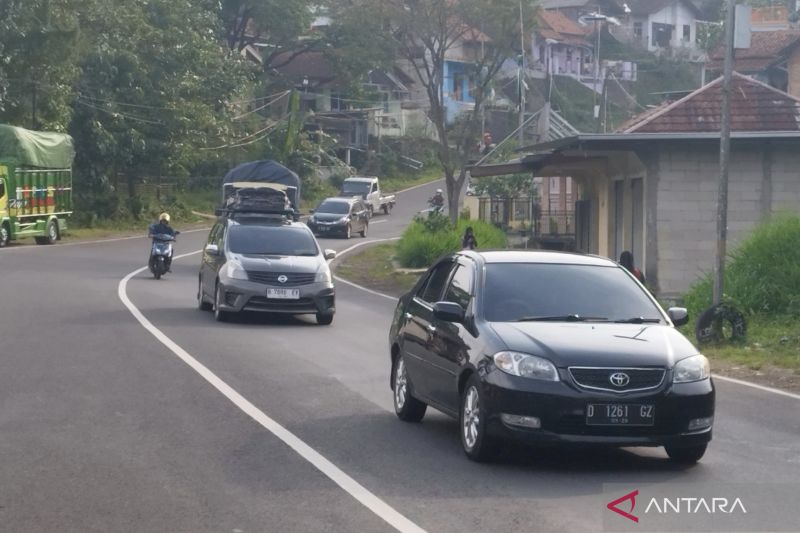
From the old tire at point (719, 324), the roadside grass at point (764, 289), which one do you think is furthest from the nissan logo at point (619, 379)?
the old tire at point (719, 324)

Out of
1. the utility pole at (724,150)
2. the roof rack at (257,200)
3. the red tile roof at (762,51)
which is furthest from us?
the red tile roof at (762,51)

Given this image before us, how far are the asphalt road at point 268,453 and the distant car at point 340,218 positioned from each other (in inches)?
1411

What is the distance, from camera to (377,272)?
125 feet

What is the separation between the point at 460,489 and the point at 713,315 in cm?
1086

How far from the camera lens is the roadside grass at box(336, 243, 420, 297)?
3353 cm

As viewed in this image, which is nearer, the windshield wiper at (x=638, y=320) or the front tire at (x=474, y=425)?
the front tire at (x=474, y=425)

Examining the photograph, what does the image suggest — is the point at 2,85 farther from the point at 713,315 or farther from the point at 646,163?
the point at 713,315

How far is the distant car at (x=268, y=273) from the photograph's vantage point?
20.8 m

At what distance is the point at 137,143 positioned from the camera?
54.1 m

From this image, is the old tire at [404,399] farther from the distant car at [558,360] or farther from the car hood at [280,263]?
the car hood at [280,263]

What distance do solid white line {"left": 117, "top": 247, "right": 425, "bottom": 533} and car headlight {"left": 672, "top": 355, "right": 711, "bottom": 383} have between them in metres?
2.39

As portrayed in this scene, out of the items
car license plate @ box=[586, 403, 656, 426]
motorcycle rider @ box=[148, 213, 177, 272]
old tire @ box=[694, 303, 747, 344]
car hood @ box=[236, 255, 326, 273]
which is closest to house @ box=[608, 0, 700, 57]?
motorcycle rider @ box=[148, 213, 177, 272]

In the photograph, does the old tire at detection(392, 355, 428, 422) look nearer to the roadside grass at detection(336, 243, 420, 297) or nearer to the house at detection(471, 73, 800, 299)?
the house at detection(471, 73, 800, 299)

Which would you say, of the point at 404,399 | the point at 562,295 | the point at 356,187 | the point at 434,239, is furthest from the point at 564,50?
the point at 562,295
